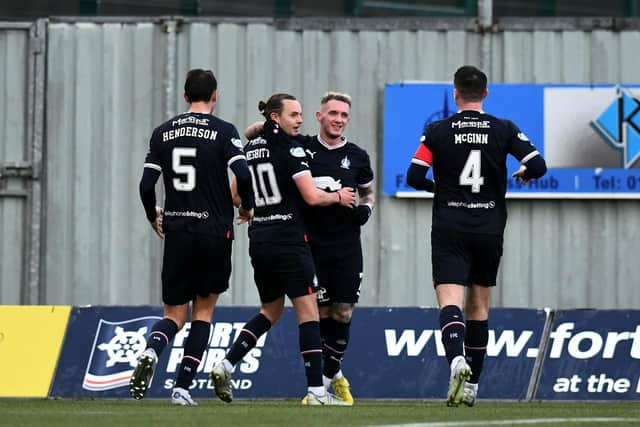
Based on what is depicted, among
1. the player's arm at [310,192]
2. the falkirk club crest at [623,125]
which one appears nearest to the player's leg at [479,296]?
the player's arm at [310,192]

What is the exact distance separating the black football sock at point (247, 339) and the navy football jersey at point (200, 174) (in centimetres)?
87

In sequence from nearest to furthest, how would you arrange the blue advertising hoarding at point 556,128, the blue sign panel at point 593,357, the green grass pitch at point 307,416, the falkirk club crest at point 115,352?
the green grass pitch at point 307,416
the blue sign panel at point 593,357
the falkirk club crest at point 115,352
the blue advertising hoarding at point 556,128

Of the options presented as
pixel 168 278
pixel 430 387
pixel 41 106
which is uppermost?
pixel 41 106

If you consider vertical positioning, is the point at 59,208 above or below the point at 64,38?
below

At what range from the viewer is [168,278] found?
947cm

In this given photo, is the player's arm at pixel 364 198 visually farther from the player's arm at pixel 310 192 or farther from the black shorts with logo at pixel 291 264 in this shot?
the black shorts with logo at pixel 291 264

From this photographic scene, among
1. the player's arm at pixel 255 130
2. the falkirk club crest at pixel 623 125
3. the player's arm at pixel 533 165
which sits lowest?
the player's arm at pixel 533 165

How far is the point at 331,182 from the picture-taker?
34.4 ft

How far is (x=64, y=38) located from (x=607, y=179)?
6447 millimetres

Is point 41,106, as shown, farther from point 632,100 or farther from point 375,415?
point 375,415

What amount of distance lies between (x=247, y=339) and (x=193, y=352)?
52 centimetres

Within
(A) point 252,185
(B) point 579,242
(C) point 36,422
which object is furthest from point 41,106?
(C) point 36,422

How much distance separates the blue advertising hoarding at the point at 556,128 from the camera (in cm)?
1728

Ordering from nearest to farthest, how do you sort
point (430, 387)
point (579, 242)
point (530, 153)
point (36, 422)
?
point (36, 422) → point (530, 153) → point (430, 387) → point (579, 242)
